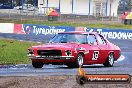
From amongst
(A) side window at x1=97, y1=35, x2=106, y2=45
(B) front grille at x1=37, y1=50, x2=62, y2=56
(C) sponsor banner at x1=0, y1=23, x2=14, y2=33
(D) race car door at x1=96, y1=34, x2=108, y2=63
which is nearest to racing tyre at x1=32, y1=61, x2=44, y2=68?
(B) front grille at x1=37, y1=50, x2=62, y2=56

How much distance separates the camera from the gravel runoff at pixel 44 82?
9195 mm

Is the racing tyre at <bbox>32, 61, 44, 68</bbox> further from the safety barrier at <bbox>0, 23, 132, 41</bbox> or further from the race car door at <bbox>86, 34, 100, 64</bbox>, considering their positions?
the safety barrier at <bbox>0, 23, 132, 41</bbox>

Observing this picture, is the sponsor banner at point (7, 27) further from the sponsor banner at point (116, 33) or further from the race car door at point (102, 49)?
the race car door at point (102, 49)

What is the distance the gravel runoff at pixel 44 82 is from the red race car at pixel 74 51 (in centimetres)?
295

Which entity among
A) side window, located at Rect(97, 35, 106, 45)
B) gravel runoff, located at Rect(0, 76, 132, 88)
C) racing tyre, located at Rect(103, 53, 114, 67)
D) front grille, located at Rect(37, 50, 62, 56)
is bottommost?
racing tyre, located at Rect(103, 53, 114, 67)

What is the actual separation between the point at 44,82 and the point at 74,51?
14.0ft

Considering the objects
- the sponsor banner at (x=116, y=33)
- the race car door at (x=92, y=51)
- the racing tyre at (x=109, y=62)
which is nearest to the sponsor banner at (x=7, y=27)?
the sponsor banner at (x=116, y=33)

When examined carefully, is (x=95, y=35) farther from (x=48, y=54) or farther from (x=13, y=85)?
(x=13, y=85)

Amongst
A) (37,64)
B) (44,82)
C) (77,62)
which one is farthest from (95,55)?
(44,82)

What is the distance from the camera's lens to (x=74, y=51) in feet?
46.3

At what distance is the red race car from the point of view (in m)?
14.0

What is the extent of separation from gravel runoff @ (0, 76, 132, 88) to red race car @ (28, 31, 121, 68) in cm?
295

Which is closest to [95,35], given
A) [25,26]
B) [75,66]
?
[75,66]

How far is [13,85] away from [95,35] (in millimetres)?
6788
